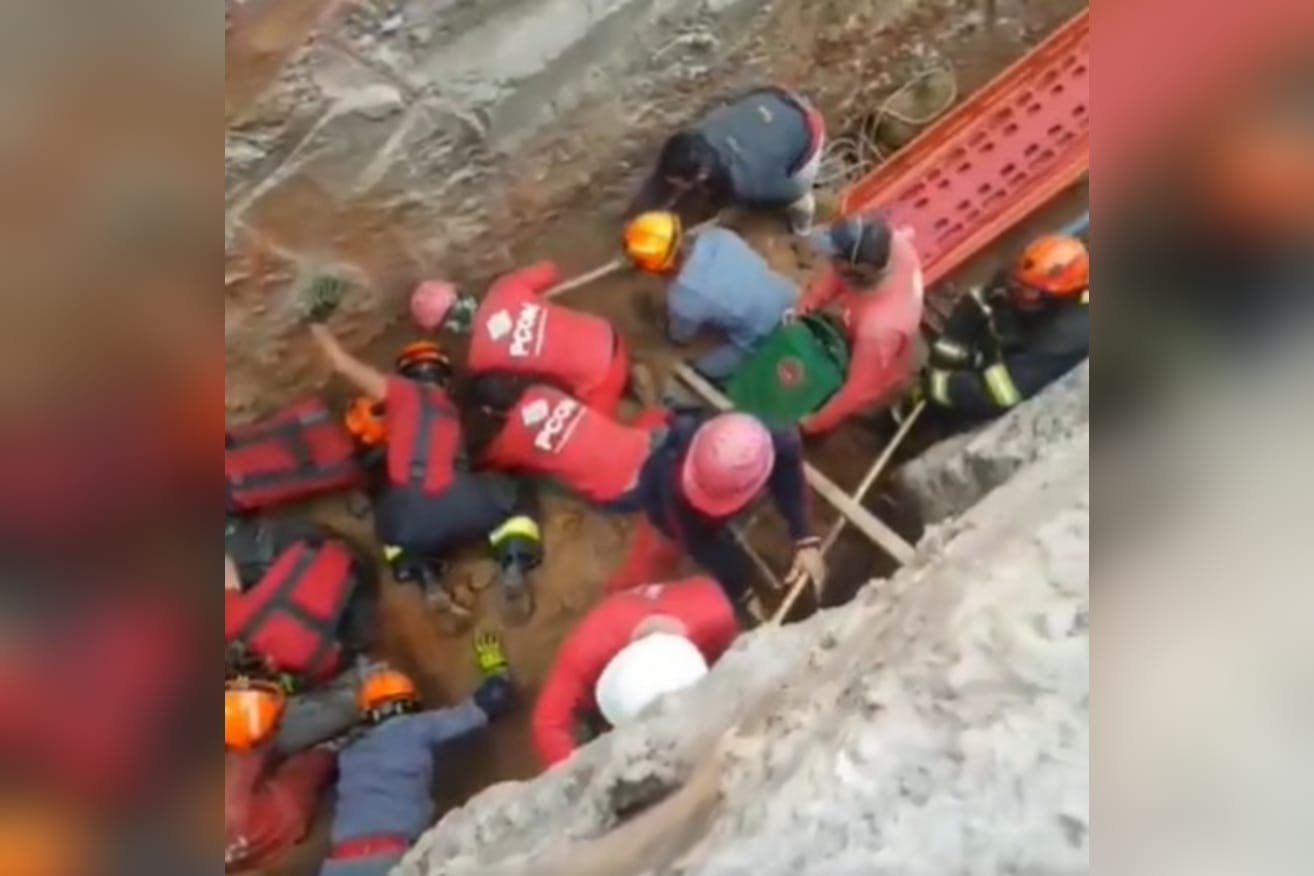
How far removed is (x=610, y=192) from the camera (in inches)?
36.5

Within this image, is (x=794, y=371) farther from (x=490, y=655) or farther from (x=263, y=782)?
(x=263, y=782)

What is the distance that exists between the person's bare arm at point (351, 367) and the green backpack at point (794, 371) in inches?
8.5

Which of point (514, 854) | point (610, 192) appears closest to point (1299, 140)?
point (610, 192)

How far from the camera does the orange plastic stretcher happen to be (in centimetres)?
85

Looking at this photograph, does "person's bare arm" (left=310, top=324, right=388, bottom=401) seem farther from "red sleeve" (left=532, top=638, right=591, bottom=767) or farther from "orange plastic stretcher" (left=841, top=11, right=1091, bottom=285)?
"orange plastic stretcher" (left=841, top=11, right=1091, bottom=285)

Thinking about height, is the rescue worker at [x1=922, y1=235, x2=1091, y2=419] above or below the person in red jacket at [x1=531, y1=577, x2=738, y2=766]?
above

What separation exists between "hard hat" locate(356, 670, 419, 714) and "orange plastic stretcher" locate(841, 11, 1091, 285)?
390 millimetres

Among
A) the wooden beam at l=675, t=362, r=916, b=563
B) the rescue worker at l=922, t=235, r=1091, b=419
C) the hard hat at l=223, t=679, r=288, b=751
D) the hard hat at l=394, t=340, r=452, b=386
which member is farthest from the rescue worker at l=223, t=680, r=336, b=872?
the rescue worker at l=922, t=235, r=1091, b=419

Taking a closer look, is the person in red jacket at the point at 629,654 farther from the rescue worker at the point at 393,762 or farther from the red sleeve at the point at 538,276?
the red sleeve at the point at 538,276

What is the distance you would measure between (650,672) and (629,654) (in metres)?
0.02

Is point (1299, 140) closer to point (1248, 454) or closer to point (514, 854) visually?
point (1248, 454)

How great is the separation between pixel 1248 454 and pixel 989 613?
0.74ft

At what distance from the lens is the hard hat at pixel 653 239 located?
917mm

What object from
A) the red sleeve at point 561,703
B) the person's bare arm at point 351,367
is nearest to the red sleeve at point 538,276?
the person's bare arm at point 351,367
